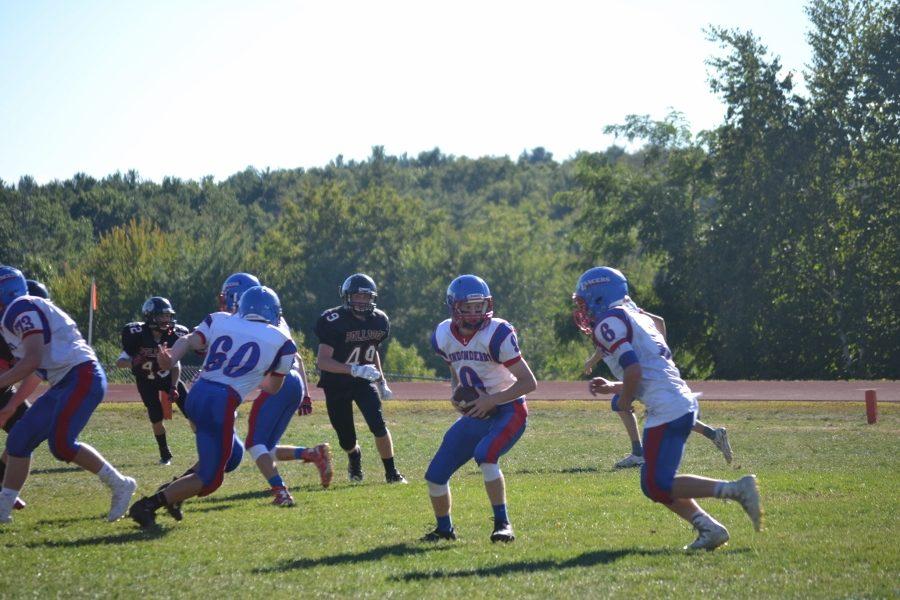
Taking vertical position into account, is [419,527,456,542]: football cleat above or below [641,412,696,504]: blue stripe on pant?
below

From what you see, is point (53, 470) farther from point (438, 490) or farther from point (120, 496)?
point (438, 490)

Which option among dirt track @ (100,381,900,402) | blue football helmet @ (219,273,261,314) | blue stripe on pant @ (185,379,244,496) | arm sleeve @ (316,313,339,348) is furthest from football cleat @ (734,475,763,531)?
dirt track @ (100,381,900,402)

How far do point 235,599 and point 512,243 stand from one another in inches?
2581

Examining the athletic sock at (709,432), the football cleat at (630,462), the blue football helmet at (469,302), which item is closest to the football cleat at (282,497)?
the blue football helmet at (469,302)

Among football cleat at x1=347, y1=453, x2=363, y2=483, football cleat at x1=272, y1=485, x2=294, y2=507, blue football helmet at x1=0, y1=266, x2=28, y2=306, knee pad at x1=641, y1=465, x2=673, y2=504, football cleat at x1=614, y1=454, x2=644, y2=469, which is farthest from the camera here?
football cleat at x1=614, y1=454, x2=644, y2=469

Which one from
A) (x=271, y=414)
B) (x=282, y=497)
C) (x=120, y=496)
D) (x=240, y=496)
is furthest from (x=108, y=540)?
(x=240, y=496)

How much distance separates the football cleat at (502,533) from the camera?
791 centimetres

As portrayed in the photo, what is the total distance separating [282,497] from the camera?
985 centimetres

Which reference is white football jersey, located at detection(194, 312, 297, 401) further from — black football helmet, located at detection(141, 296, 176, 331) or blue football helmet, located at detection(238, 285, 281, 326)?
black football helmet, located at detection(141, 296, 176, 331)

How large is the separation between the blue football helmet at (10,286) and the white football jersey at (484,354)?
133 inches

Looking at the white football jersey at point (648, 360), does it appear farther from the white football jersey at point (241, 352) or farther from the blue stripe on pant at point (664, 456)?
the white football jersey at point (241, 352)

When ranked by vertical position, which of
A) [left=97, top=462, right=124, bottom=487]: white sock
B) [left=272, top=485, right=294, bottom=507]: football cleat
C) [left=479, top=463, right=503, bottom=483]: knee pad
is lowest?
[left=272, top=485, right=294, bottom=507]: football cleat

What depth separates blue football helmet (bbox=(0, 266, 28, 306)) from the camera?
9180 mm

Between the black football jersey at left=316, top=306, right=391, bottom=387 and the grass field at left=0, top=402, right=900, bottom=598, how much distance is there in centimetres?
128
